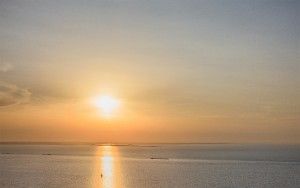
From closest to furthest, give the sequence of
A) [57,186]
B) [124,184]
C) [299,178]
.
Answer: [57,186]
[124,184]
[299,178]

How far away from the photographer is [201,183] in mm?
45188

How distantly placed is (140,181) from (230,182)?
1044 centimetres

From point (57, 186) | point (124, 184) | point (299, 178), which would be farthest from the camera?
point (299, 178)

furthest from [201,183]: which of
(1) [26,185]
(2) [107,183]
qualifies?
(1) [26,185]

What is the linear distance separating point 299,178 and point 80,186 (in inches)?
1042

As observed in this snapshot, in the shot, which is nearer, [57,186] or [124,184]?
[57,186]

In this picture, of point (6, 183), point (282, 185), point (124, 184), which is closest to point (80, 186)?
point (124, 184)

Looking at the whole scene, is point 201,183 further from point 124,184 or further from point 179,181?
point 124,184

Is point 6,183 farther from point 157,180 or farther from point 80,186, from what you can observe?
point 157,180

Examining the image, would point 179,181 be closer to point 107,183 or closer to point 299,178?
point 107,183

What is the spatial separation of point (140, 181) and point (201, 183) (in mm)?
7623

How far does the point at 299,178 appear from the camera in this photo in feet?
167

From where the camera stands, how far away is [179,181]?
47750 mm

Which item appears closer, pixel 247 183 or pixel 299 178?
pixel 247 183
